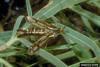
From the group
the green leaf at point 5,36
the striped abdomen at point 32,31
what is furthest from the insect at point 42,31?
the green leaf at point 5,36

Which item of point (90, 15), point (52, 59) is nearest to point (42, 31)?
point (52, 59)

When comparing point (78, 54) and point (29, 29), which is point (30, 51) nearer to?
point (29, 29)

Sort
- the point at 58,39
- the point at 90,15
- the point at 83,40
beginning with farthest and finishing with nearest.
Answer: the point at 58,39
the point at 90,15
the point at 83,40

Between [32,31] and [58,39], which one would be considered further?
[58,39]

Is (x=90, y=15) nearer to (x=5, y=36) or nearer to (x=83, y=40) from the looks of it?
(x=83, y=40)

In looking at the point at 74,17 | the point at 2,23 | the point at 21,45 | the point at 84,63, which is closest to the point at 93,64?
the point at 84,63

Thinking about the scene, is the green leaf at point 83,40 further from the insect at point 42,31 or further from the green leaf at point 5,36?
the green leaf at point 5,36

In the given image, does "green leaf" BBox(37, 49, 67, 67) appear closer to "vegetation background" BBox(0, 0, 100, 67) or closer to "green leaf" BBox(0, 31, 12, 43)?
"vegetation background" BBox(0, 0, 100, 67)

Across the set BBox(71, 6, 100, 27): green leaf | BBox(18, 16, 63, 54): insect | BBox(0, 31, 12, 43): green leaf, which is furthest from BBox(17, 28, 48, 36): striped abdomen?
BBox(71, 6, 100, 27): green leaf
